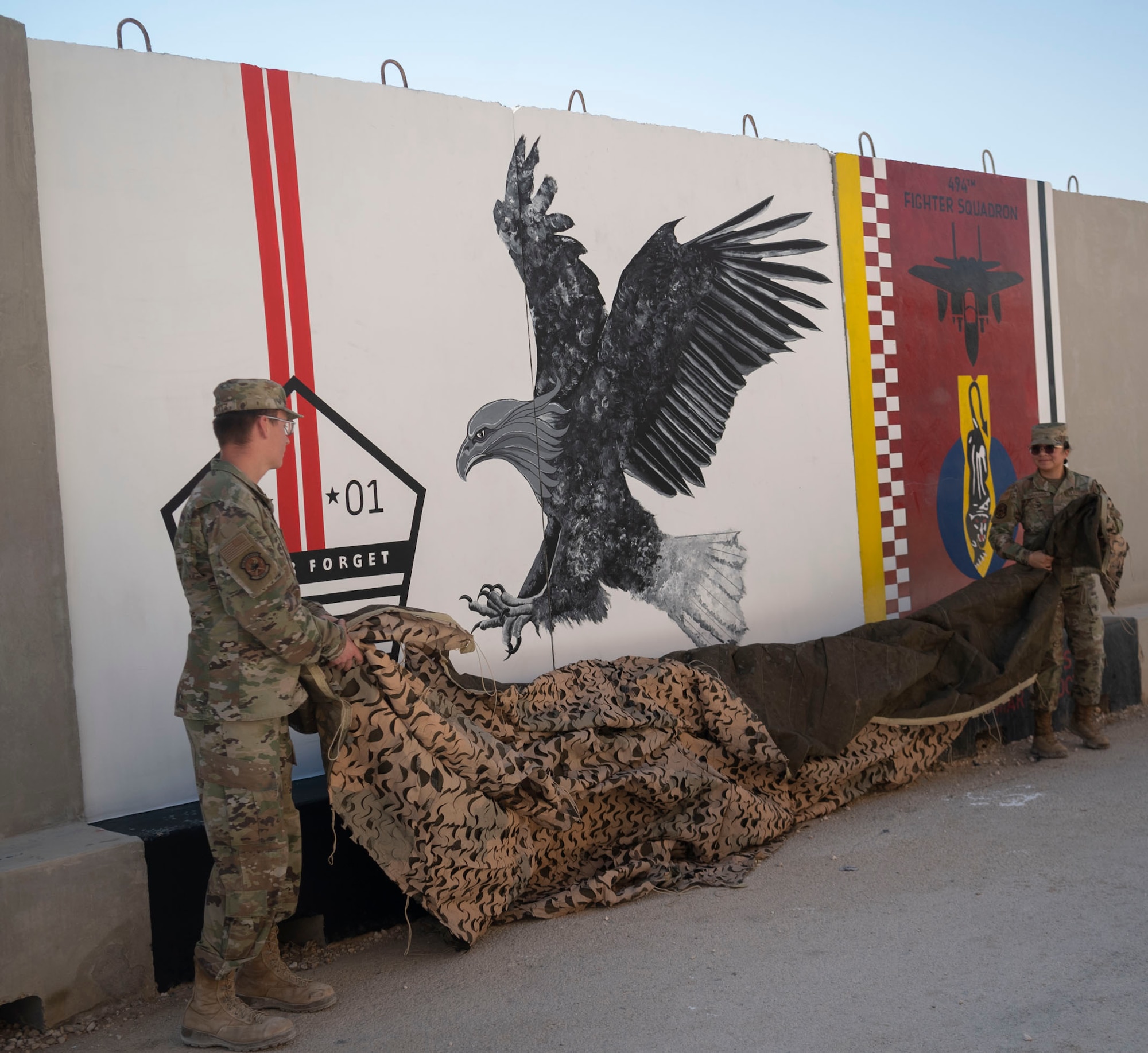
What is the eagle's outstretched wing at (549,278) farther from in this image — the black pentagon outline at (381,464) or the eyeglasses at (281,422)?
the eyeglasses at (281,422)

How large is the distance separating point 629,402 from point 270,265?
1.74 m

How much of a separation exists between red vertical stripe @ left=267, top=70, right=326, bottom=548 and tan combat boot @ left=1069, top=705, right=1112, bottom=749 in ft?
13.2

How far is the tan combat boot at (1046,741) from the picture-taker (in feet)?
17.8

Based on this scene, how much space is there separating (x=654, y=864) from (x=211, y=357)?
7.82 ft

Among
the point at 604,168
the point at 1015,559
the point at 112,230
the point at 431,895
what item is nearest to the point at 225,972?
the point at 431,895

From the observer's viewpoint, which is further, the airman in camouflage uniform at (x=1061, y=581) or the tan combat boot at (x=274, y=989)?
the airman in camouflage uniform at (x=1061, y=581)

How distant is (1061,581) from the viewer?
5496 mm

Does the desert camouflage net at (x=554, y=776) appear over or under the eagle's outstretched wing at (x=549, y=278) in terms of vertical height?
under

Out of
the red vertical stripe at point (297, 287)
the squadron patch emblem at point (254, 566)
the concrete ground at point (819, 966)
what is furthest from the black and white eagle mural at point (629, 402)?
the squadron patch emblem at point (254, 566)

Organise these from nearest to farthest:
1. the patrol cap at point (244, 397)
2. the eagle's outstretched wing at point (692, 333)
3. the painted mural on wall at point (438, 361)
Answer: the patrol cap at point (244, 397), the painted mural on wall at point (438, 361), the eagle's outstretched wing at point (692, 333)

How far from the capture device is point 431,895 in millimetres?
3291

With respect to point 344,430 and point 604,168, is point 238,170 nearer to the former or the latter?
point 344,430

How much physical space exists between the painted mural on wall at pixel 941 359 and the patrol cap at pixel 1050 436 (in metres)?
0.64

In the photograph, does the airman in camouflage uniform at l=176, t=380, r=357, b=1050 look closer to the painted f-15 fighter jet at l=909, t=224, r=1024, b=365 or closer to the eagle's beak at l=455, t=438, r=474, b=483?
the eagle's beak at l=455, t=438, r=474, b=483
